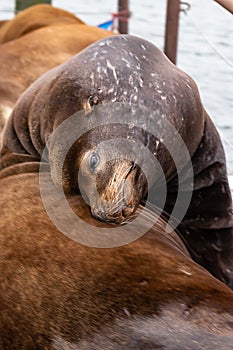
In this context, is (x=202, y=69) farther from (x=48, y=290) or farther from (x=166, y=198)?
(x=48, y=290)

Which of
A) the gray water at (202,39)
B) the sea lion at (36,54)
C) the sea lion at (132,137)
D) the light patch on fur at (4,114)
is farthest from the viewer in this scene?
the gray water at (202,39)

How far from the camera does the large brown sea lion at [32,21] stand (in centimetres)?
438

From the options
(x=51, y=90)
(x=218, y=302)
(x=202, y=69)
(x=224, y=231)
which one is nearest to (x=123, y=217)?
(x=218, y=302)

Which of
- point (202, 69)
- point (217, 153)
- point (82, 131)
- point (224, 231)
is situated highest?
point (82, 131)

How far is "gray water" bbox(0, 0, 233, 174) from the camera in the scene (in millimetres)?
4668

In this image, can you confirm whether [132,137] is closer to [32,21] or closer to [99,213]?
[99,213]

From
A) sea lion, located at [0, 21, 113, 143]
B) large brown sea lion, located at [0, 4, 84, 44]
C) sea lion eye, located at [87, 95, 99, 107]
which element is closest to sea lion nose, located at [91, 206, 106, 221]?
sea lion eye, located at [87, 95, 99, 107]

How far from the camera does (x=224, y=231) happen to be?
244 centimetres

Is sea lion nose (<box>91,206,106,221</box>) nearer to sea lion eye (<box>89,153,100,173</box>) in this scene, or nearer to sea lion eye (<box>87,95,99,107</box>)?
sea lion eye (<box>89,153,100,173</box>)

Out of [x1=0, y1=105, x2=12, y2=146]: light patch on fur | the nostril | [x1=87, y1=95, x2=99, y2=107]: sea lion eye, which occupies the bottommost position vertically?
[x1=0, y1=105, x2=12, y2=146]: light patch on fur

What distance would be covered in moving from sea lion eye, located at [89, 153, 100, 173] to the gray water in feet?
5.76

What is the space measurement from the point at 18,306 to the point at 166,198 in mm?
741

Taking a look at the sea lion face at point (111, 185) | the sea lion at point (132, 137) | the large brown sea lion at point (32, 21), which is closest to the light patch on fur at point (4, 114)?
the large brown sea lion at point (32, 21)

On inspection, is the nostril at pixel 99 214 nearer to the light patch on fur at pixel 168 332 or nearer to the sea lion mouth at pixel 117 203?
the sea lion mouth at pixel 117 203
